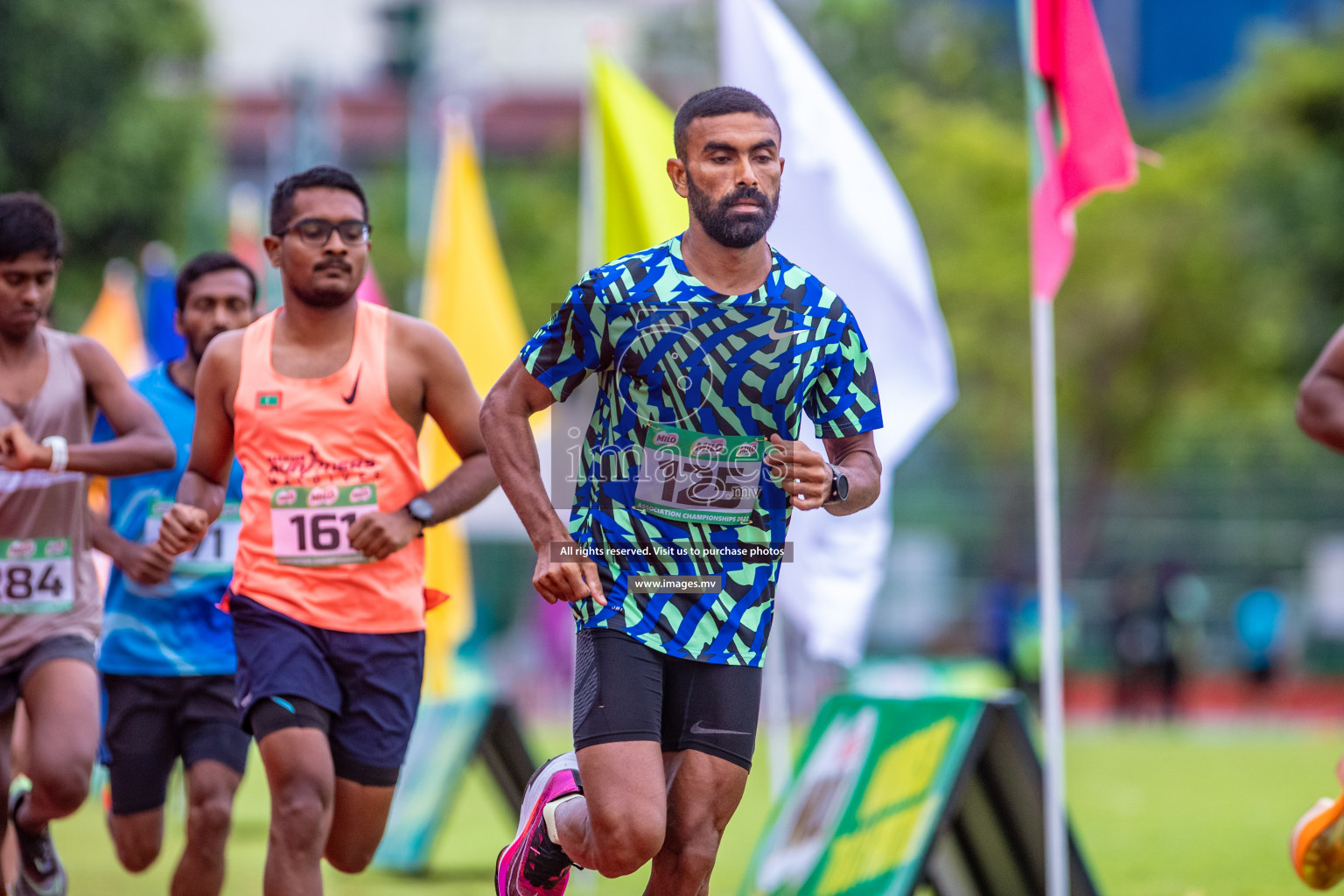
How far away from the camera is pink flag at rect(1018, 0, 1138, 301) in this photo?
794 cm

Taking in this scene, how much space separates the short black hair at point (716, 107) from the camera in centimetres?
519

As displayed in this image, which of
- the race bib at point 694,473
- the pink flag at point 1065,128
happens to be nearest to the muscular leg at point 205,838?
the race bib at point 694,473

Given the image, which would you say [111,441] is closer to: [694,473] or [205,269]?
[205,269]

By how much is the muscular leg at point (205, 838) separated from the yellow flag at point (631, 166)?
4232 mm

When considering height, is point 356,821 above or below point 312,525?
below

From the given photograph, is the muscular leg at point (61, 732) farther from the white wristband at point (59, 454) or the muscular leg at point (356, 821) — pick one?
the muscular leg at point (356, 821)

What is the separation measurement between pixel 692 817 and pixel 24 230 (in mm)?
3248

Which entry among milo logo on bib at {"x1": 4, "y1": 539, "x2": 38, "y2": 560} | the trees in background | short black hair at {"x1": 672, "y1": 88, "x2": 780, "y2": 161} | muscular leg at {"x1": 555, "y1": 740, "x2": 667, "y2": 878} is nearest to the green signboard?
muscular leg at {"x1": 555, "y1": 740, "x2": 667, "y2": 878}

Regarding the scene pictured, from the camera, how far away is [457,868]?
1095 centimetres

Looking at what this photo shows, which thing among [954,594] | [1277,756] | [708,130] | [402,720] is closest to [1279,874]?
[402,720]

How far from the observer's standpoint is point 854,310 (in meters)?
9.25

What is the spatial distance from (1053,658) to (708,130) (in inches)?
122

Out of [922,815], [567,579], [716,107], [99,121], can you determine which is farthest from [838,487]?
[99,121]

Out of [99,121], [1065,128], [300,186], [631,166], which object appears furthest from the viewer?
[99,121]
